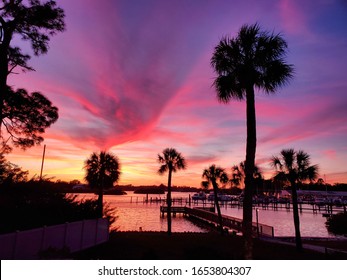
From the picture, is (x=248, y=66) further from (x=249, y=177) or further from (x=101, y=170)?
(x=101, y=170)

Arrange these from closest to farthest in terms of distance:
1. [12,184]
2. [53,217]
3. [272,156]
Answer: [53,217], [12,184], [272,156]

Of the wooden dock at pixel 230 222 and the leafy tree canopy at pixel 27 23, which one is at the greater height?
the leafy tree canopy at pixel 27 23

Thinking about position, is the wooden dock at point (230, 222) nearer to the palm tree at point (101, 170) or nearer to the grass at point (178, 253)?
the grass at point (178, 253)

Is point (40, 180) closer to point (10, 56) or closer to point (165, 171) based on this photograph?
point (10, 56)

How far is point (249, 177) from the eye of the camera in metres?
12.2

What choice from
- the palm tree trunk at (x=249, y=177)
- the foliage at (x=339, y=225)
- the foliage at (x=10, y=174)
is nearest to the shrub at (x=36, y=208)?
the foliage at (x=10, y=174)

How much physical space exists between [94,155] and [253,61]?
30.6m

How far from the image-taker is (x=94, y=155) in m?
39.6

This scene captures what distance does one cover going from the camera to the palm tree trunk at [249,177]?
36.7ft

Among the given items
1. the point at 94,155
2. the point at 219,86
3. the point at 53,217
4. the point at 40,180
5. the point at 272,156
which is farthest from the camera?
the point at 94,155

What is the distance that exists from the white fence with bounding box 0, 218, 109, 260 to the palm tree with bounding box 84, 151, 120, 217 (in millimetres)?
15678

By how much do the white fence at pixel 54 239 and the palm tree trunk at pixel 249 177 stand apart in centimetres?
813

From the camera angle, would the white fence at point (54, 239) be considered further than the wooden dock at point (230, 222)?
No
